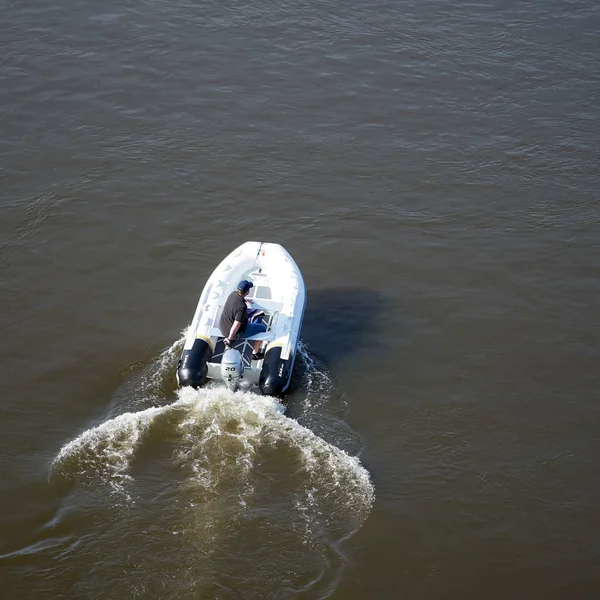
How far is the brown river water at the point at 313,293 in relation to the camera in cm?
989

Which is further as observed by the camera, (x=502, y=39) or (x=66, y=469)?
(x=502, y=39)

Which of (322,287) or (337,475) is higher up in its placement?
(322,287)

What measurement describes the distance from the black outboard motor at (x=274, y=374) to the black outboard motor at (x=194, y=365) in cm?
77

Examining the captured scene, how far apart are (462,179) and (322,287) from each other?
163 inches

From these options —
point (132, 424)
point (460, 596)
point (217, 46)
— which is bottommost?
point (460, 596)

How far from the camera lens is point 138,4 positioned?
21.5m

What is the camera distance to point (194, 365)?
11.6 metres

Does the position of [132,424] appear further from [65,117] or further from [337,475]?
[65,117]

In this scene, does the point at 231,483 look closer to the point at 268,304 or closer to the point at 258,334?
the point at 258,334

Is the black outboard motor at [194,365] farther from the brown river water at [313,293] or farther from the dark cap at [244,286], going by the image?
the dark cap at [244,286]

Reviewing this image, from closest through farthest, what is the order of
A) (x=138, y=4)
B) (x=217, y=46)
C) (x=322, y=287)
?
(x=322, y=287)
(x=217, y=46)
(x=138, y=4)

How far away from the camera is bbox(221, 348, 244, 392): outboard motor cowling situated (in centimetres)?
1125

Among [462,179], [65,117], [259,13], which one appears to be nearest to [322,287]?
[462,179]

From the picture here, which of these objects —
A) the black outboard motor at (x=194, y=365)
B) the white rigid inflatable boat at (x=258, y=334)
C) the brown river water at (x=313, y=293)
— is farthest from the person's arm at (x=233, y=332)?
the brown river water at (x=313, y=293)
